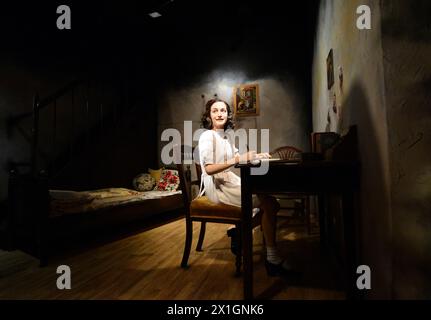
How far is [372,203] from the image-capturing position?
1.19 metres

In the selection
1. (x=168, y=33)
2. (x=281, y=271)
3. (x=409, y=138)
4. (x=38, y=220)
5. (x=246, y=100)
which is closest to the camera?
(x=409, y=138)

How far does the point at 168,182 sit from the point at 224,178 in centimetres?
255

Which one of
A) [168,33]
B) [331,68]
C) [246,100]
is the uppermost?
[168,33]

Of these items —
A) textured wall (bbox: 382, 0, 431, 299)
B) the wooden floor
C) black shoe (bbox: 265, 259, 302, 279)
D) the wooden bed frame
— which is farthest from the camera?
the wooden bed frame

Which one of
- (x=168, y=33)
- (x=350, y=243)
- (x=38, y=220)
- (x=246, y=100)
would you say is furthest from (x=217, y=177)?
(x=168, y=33)

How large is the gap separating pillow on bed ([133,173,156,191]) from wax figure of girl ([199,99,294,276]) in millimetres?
2470

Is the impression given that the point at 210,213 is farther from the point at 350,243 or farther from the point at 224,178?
the point at 350,243

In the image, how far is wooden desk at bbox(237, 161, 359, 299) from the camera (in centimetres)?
128

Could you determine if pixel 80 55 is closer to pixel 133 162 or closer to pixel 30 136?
pixel 30 136

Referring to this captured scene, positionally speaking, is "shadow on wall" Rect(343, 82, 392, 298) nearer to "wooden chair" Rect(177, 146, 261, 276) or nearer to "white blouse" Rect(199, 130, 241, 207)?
"wooden chair" Rect(177, 146, 261, 276)

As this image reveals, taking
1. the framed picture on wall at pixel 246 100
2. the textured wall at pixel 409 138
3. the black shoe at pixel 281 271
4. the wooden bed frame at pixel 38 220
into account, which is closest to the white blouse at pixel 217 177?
the black shoe at pixel 281 271

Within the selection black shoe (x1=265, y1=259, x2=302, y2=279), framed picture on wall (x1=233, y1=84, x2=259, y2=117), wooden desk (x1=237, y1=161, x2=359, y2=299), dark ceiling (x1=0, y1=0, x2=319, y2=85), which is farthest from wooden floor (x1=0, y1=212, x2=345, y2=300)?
dark ceiling (x1=0, y1=0, x2=319, y2=85)

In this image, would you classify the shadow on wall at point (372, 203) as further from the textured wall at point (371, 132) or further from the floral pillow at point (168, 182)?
the floral pillow at point (168, 182)

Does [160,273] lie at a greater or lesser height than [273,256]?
lesser
